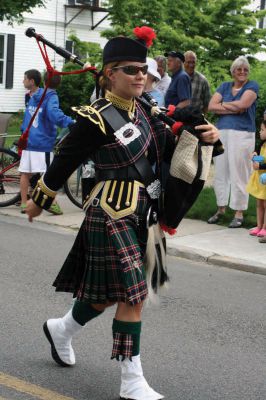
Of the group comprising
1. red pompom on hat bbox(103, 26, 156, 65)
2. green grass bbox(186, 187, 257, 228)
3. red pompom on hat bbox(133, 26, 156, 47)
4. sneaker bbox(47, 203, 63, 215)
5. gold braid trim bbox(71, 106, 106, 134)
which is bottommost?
sneaker bbox(47, 203, 63, 215)

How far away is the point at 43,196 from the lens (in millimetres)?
4137

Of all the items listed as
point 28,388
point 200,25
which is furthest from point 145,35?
point 200,25

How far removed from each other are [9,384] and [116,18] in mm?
18893

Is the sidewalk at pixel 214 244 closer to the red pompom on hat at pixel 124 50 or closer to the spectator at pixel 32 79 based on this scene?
the spectator at pixel 32 79

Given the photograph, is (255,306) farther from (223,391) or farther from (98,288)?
(98,288)

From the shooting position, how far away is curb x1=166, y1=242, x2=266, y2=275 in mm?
7536

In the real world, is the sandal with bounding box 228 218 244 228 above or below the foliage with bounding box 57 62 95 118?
below

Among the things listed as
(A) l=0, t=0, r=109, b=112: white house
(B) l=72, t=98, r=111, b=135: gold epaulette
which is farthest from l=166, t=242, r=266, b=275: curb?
(A) l=0, t=0, r=109, b=112: white house

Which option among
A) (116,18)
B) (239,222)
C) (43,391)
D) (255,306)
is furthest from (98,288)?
(116,18)

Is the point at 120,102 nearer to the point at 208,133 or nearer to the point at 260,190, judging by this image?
the point at 208,133

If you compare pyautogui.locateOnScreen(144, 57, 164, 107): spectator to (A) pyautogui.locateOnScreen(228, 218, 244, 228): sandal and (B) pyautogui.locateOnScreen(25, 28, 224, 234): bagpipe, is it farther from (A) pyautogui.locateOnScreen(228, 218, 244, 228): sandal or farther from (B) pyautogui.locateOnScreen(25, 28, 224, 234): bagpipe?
(B) pyautogui.locateOnScreen(25, 28, 224, 234): bagpipe

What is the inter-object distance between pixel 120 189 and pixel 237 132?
18.2 feet

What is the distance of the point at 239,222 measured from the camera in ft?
30.6

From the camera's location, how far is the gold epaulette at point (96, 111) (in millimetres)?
3922
